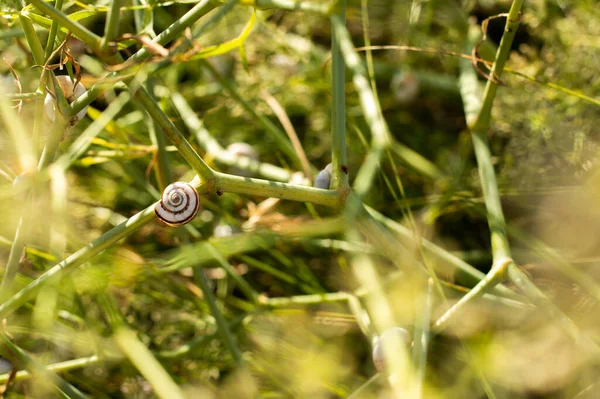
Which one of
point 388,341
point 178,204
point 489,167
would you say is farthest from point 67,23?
point 489,167

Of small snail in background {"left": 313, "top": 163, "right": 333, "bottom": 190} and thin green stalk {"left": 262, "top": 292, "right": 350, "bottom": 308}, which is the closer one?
small snail in background {"left": 313, "top": 163, "right": 333, "bottom": 190}

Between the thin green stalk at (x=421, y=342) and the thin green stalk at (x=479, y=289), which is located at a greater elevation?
the thin green stalk at (x=479, y=289)

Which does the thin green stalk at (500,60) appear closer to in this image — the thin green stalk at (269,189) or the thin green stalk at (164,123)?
the thin green stalk at (269,189)

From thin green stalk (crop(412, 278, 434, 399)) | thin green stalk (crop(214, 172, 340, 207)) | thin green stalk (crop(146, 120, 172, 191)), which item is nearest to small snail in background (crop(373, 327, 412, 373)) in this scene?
thin green stalk (crop(412, 278, 434, 399))

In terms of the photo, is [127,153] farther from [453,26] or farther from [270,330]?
[453,26]

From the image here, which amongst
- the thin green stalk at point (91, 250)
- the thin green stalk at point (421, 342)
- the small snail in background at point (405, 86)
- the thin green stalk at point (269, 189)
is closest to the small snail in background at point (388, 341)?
the thin green stalk at point (421, 342)

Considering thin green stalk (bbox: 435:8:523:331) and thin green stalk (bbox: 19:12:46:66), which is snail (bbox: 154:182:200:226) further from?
thin green stalk (bbox: 435:8:523:331)
